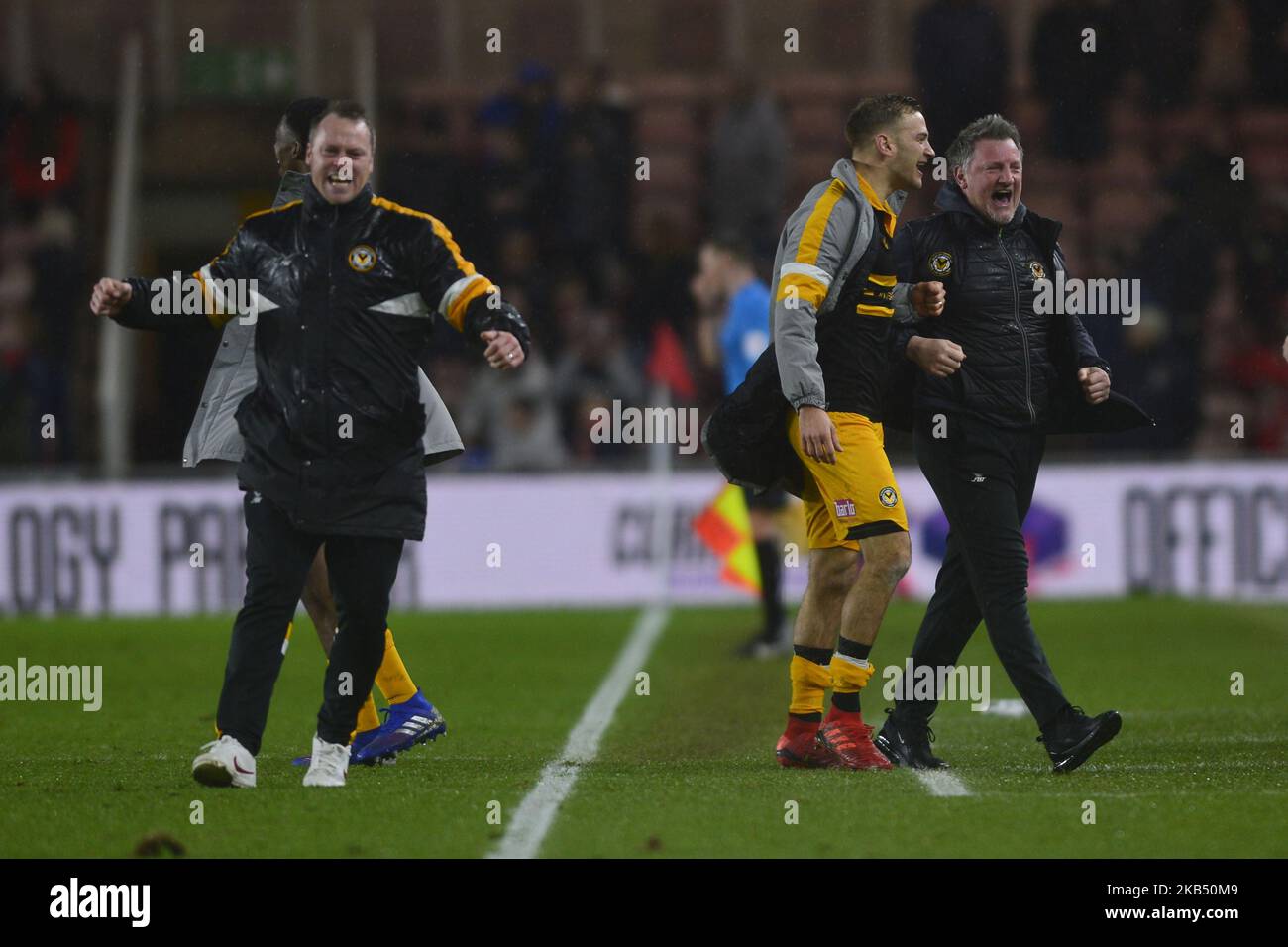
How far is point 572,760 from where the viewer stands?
7.41 meters

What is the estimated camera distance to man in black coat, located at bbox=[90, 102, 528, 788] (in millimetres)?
6461

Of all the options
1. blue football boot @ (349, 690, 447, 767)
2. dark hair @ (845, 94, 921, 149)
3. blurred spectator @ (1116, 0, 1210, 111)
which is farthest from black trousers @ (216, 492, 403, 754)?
blurred spectator @ (1116, 0, 1210, 111)

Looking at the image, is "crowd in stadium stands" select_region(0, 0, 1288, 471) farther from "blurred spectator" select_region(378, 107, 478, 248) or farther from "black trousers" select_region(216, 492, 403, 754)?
"black trousers" select_region(216, 492, 403, 754)

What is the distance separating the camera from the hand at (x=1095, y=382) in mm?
6957

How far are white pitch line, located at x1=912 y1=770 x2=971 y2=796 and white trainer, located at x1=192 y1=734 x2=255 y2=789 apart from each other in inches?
81.5

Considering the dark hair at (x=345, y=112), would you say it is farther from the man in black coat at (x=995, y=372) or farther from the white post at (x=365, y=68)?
the white post at (x=365, y=68)

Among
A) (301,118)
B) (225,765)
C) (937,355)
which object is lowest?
(225,765)

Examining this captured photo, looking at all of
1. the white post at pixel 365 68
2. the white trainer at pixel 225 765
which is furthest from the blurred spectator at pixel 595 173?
the white trainer at pixel 225 765

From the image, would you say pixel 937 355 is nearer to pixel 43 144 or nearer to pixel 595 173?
pixel 595 173

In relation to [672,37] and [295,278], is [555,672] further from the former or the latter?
[672,37]

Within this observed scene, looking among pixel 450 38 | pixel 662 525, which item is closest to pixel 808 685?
pixel 662 525

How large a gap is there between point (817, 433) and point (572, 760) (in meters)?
1.51

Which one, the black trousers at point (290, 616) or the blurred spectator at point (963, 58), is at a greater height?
the blurred spectator at point (963, 58)
